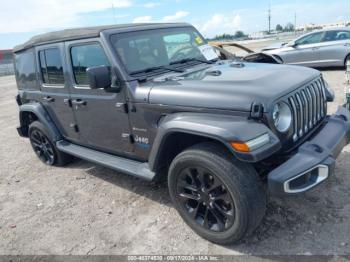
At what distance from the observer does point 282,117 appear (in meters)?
2.75

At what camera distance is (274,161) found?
283 cm

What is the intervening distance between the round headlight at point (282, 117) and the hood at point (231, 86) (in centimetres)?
10

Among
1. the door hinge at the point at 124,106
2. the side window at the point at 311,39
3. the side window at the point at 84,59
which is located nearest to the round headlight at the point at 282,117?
the door hinge at the point at 124,106

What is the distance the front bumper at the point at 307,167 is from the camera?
97.5 inches

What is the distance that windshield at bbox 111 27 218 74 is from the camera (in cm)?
352

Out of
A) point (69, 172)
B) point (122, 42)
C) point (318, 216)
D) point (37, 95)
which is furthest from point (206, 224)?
point (37, 95)

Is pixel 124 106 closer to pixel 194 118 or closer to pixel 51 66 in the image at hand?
pixel 194 118

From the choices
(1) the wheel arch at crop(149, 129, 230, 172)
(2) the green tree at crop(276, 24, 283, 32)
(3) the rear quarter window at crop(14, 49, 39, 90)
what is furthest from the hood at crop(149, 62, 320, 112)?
(2) the green tree at crop(276, 24, 283, 32)

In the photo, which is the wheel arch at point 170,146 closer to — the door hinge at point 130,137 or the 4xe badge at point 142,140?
the 4xe badge at point 142,140

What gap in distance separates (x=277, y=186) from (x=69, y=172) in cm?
354

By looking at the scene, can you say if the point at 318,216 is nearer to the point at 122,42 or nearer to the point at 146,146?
the point at 146,146

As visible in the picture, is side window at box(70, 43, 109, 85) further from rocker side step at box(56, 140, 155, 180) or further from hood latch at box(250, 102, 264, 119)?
hood latch at box(250, 102, 264, 119)

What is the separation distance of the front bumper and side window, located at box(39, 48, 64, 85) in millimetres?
3153

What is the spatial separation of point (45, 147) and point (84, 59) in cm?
208
